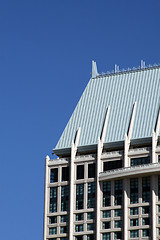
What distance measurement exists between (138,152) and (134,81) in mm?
22051

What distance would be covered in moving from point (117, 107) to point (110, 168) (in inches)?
655

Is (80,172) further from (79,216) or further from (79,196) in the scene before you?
(79,216)

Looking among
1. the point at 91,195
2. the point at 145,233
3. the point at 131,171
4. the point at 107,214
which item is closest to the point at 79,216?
the point at 91,195

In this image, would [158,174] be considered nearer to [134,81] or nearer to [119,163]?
[119,163]

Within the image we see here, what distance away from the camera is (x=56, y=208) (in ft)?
596

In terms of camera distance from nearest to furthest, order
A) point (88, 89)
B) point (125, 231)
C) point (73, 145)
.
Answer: point (125, 231), point (73, 145), point (88, 89)

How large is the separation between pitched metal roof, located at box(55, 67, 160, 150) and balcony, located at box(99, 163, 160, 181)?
8.99 metres

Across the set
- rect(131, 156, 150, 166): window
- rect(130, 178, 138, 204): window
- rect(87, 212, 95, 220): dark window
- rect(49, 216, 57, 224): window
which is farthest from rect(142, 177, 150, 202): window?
A: rect(49, 216, 57, 224): window

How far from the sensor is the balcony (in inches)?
6836

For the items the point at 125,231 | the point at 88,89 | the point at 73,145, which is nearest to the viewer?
the point at 125,231

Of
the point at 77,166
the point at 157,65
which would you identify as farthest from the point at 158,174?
the point at 157,65

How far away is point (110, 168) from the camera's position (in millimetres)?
180750

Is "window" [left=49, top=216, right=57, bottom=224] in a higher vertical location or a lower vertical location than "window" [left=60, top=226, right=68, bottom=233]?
higher

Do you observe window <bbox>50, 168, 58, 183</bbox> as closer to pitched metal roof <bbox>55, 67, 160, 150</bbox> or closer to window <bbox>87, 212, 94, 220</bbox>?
pitched metal roof <bbox>55, 67, 160, 150</bbox>
